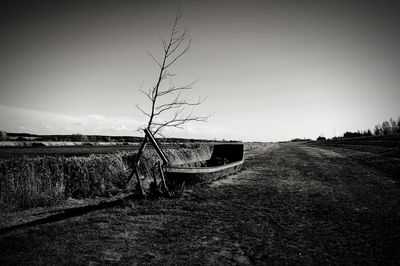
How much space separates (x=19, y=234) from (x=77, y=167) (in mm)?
3991

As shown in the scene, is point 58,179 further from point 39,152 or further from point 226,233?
point 39,152

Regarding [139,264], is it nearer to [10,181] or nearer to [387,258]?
[387,258]

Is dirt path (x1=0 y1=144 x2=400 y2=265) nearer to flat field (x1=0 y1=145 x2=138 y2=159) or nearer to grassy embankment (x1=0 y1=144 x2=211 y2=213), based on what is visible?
grassy embankment (x1=0 y1=144 x2=211 y2=213)

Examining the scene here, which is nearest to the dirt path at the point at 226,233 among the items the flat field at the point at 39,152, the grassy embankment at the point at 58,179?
the grassy embankment at the point at 58,179

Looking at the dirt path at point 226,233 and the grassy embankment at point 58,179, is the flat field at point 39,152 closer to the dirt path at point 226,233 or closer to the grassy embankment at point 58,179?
the grassy embankment at point 58,179

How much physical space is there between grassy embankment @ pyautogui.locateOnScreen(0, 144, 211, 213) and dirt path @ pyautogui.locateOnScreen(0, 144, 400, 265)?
2274 mm

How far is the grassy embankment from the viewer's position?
802 centimetres

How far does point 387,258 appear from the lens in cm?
490

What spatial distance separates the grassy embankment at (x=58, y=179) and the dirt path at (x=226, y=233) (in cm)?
227

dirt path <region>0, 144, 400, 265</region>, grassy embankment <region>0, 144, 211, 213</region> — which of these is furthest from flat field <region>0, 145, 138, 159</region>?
dirt path <region>0, 144, 400, 265</region>

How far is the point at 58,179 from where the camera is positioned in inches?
360

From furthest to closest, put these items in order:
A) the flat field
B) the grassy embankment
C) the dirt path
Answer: the flat field → the grassy embankment → the dirt path

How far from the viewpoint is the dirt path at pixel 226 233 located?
4977 mm

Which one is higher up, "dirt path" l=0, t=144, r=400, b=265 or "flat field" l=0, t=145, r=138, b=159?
"flat field" l=0, t=145, r=138, b=159
